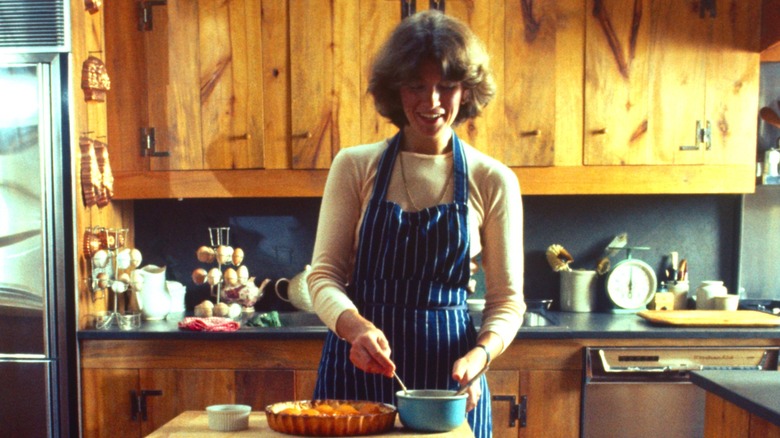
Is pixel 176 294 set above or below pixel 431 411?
below

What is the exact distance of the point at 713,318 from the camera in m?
2.83

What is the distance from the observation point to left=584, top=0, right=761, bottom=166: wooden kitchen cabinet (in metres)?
2.95

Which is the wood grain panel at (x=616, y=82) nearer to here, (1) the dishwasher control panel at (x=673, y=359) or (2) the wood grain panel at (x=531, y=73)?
(2) the wood grain panel at (x=531, y=73)

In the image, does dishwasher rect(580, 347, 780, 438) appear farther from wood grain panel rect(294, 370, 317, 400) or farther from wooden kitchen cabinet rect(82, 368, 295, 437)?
wooden kitchen cabinet rect(82, 368, 295, 437)

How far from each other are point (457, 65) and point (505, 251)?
0.39m

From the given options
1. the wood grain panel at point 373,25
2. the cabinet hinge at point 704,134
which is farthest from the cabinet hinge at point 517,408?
the cabinet hinge at point 704,134

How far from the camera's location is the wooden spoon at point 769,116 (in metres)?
3.11

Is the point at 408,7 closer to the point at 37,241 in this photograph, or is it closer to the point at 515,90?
the point at 515,90

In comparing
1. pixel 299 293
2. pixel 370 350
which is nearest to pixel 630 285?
pixel 299 293

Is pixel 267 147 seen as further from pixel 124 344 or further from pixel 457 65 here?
pixel 457 65

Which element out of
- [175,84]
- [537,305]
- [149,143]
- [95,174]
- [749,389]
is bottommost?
[537,305]

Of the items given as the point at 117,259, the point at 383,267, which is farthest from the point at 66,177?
the point at 383,267

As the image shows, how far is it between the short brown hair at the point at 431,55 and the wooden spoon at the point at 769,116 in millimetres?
1956

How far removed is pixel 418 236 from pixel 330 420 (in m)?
0.53
